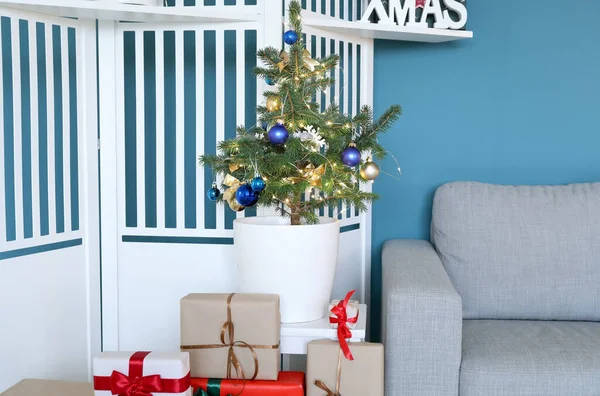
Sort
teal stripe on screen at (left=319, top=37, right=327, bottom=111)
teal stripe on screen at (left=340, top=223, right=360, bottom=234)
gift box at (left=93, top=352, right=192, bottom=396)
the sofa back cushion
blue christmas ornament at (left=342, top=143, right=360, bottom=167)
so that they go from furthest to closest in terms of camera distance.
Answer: teal stripe on screen at (left=340, top=223, right=360, bottom=234), teal stripe on screen at (left=319, top=37, right=327, bottom=111), the sofa back cushion, blue christmas ornament at (left=342, top=143, right=360, bottom=167), gift box at (left=93, top=352, right=192, bottom=396)

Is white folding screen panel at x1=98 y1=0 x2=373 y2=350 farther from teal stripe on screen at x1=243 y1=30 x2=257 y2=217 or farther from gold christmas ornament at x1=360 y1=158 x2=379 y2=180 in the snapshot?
gold christmas ornament at x1=360 y1=158 x2=379 y2=180

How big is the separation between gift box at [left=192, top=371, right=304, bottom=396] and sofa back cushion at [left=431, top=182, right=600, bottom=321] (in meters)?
0.85

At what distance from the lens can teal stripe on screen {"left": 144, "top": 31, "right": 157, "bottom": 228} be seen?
2283 millimetres

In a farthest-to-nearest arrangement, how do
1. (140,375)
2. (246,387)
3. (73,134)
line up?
(73,134), (246,387), (140,375)

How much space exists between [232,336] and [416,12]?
148 cm

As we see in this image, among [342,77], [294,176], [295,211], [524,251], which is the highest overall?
[342,77]

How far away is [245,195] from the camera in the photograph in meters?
1.71

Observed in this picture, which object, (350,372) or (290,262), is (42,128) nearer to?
(290,262)

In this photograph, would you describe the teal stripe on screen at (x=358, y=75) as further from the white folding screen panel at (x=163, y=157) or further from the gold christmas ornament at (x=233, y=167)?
the gold christmas ornament at (x=233, y=167)

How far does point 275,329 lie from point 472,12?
1.62 metres

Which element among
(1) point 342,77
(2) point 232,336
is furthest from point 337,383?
(1) point 342,77

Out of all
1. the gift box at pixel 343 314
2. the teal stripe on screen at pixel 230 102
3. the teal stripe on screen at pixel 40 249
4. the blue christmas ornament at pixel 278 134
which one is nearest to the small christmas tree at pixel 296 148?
the blue christmas ornament at pixel 278 134

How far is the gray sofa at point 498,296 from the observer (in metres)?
1.73

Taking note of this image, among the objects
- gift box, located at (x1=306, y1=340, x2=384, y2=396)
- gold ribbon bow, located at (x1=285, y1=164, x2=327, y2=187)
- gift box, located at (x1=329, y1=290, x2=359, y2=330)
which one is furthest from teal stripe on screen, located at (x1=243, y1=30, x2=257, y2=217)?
gift box, located at (x1=306, y1=340, x2=384, y2=396)
